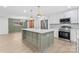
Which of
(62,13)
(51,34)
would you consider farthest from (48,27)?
(62,13)

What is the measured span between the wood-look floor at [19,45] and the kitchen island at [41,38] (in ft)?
0.30

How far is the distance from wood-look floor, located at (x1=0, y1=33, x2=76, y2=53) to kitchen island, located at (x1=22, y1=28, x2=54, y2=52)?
91 mm

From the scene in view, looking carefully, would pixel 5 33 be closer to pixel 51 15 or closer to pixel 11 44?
pixel 11 44

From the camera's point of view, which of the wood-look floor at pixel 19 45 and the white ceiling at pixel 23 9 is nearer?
the white ceiling at pixel 23 9

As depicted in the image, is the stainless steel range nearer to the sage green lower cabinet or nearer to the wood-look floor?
the wood-look floor

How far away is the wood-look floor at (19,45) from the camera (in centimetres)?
165

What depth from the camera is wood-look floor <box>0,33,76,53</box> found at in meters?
1.65

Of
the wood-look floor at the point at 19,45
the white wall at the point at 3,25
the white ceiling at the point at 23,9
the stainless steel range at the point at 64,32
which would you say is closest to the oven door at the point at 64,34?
the stainless steel range at the point at 64,32

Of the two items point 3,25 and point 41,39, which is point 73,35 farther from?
point 3,25

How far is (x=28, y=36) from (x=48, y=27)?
49 cm

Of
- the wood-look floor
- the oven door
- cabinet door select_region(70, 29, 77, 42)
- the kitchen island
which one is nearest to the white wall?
the wood-look floor

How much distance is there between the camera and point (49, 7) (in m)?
1.55

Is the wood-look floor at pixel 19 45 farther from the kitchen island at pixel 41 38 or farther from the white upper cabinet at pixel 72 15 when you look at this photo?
the white upper cabinet at pixel 72 15
